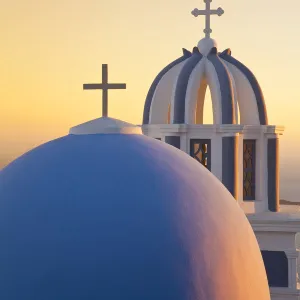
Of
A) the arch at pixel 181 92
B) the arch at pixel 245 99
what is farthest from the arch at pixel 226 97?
the arch at pixel 181 92

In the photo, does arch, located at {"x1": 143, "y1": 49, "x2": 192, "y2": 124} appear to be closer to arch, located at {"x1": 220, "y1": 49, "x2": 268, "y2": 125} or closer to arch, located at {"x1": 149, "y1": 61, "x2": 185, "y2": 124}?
arch, located at {"x1": 149, "y1": 61, "x2": 185, "y2": 124}

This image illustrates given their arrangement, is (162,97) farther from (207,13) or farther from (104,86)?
(104,86)

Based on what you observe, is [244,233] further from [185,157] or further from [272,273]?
[272,273]

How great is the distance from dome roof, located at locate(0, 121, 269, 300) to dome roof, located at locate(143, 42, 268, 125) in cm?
842

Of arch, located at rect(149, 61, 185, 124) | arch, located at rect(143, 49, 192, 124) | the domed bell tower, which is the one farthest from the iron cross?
arch, located at rect(143, 49, 192, 124)

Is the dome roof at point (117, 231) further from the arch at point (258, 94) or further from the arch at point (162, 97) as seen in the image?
the arch at point (162, 97)

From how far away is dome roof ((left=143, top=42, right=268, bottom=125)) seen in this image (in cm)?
1540

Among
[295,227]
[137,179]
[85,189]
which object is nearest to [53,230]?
[85,189]

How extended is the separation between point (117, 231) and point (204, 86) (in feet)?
36.5

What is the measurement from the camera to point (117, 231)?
6.21 m

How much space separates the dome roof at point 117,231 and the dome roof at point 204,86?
842cm

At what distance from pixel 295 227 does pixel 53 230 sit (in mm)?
9494

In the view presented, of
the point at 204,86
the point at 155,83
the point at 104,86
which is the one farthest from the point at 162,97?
the point at 104,86

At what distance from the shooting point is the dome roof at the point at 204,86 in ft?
50.5
